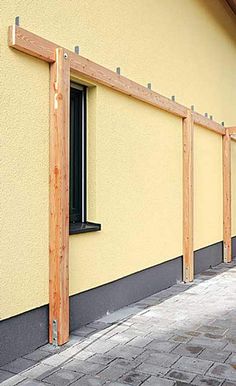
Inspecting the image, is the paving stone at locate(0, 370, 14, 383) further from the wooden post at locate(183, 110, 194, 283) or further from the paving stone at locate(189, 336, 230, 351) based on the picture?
the wooden post at locate(183, 110, 194, 283)

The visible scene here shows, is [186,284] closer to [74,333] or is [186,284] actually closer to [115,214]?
[115,214]

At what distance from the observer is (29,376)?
3.04 m

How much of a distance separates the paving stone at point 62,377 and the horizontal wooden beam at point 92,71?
2.32 m

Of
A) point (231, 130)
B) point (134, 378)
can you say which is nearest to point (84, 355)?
point (134, 378)

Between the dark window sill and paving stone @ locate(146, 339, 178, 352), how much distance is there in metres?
1.13

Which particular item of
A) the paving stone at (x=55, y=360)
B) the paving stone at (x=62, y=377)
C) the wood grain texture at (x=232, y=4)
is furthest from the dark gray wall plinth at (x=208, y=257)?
the wood grain texture at (x=232, y=4)

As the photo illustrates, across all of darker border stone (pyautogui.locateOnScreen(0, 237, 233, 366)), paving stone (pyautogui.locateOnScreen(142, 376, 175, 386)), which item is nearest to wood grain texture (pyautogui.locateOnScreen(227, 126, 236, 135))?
darker border stone (pyautogui.locateOnScreen(0, 237, 233, 366))

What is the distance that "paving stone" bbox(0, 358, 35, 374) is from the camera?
314 cm

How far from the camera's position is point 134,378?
304 centimetres

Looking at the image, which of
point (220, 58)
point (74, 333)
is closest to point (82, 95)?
point (74, 333)

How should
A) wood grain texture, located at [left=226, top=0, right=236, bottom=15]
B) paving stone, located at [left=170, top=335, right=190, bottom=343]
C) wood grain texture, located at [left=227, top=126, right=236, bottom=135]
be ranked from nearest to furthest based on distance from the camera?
paving stone, located at [left=170, top=335, right=190, bottom=343], wood grain texture, located at [left=227, top=126, right=236, bottom=135], wood grain texture, located at [left=226, top=0, right=236, bottom=15]

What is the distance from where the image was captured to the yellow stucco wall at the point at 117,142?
132 inches

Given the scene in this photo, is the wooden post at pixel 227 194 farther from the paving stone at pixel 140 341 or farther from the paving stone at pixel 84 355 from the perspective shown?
the paving stone at pixel 84 355

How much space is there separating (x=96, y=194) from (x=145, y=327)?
52.2 inches
